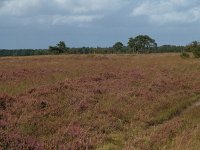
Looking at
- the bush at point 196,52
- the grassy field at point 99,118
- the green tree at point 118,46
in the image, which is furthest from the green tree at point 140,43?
the grassy field at point 99,118

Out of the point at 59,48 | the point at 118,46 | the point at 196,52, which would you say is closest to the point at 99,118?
the point at 196,52

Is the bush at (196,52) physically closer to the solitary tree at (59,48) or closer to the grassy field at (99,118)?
the grassy field at (99,118)

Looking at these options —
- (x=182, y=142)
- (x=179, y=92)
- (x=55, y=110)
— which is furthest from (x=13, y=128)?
(x=179, y=92)

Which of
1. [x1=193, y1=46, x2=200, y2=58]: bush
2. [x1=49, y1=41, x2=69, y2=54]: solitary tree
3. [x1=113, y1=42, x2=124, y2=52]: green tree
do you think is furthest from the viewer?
[x1=113, y1=42, x2=124, y2=52]: green tree

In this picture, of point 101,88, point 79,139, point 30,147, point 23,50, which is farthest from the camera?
point 23,50

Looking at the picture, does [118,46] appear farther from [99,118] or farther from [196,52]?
[99,118]

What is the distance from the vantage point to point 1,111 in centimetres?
1639

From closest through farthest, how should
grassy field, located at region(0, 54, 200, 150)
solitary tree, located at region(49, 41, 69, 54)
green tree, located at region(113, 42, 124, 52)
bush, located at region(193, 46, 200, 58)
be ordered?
grassy field, located at region(0, 54, 200, 150), bush, located at region(193, 46, 200, 58), solitary tree, located at region(49, 41, 69, 54), green tree, located at region(113, 42, 124, 52)

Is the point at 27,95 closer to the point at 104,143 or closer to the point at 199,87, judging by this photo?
the point at 104,143

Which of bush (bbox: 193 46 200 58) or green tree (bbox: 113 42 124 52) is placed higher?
bush (bbox: 193 46 200 58)

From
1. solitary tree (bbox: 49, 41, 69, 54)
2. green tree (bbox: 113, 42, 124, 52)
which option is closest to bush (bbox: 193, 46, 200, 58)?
solitary tree (bbox: 49, 41, 69, 54)

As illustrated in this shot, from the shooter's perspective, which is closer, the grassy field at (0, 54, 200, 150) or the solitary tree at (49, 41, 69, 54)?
the grassy field at (0, 54, 200, 150)

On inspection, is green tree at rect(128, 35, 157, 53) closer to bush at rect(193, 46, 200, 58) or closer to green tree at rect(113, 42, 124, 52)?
green tree at rect(113, 42, 124, 52)

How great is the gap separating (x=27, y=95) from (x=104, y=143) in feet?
29.4
